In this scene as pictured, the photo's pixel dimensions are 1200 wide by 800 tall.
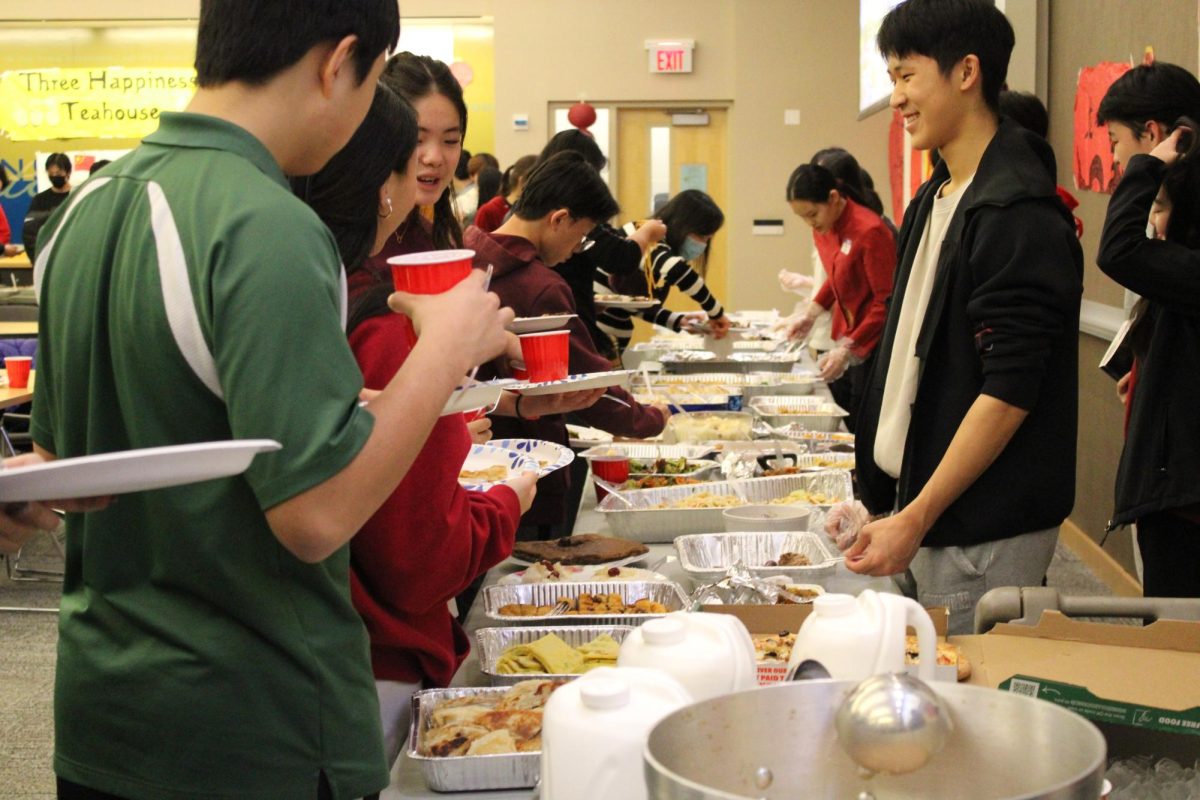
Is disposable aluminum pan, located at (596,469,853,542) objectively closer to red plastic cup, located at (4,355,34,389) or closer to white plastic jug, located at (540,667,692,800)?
white plastic jug, located at (540,667,692,800)

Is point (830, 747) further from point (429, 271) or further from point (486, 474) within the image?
point (486, 474)

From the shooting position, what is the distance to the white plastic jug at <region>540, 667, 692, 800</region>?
907 mm

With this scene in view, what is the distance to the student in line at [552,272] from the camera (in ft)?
9.66

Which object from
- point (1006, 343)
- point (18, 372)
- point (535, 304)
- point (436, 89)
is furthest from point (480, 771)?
point (18, 372)

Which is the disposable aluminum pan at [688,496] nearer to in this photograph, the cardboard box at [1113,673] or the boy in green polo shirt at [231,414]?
the cardboard box at [1113,673]

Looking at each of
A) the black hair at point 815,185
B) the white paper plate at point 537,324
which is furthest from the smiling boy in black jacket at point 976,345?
the black hair at point 815,185

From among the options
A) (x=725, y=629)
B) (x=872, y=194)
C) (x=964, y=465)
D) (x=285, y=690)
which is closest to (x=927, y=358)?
(x=964, y=465)

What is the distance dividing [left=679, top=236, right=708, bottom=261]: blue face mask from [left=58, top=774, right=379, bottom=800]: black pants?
5.21 metres

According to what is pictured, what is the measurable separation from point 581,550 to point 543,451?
223mm

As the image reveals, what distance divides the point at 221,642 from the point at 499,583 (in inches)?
42.7

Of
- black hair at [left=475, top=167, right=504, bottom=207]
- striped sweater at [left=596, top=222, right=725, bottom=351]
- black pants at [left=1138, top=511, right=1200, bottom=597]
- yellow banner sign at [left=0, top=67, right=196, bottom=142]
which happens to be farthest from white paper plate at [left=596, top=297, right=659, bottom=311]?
yellow banner sign at [left=0, top=67, right=196, bottom=142]

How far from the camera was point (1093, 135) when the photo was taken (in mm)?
4621

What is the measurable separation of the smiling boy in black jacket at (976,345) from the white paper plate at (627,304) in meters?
3.05

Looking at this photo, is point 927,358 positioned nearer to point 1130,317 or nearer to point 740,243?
point 1130,317
